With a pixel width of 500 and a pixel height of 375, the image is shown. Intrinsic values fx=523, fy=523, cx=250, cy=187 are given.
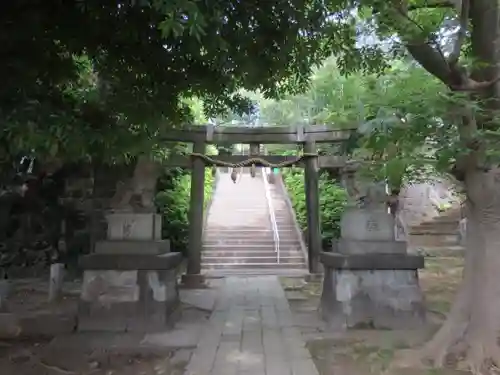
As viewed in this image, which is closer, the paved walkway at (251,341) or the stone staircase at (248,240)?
the paved walkway at (251,341)

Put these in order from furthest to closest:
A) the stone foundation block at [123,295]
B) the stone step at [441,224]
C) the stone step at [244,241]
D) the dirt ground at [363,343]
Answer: the stone step at [441,224] < the stone step at [244,241] < the stone foundation block at [123,295] < the dirt ground at [363,343]

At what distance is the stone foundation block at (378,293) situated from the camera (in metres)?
7.58

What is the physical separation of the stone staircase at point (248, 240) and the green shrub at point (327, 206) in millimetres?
523

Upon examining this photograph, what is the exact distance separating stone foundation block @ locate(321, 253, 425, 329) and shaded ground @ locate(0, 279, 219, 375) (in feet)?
7.18

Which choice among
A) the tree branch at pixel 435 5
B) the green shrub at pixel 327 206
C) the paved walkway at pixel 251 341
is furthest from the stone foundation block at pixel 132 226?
the green shrub at pixel 327 206

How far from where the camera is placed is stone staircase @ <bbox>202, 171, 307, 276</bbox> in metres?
14.7

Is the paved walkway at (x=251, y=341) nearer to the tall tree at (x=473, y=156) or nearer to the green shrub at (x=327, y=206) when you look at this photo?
the tall tree at (x=473, y=156)

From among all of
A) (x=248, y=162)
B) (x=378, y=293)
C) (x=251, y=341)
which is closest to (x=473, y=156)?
(x=378, y=293)

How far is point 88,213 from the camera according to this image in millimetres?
13547

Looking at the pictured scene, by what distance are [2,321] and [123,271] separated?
2.02 m

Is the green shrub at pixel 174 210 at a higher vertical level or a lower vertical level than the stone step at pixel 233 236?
higher

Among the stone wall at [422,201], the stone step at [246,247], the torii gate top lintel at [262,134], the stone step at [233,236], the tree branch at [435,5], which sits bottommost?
the stone step at [246,247]

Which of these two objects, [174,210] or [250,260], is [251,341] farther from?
[174,210]

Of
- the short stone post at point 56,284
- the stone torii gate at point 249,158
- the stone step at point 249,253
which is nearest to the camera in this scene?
the short stone post at point 56,284
